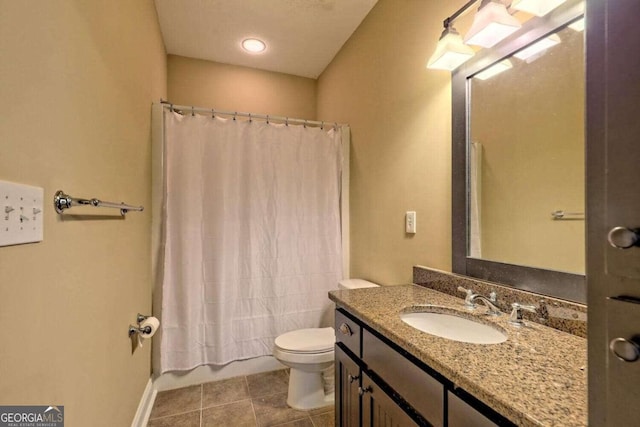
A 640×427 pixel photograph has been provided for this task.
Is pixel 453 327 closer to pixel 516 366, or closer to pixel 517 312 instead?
pixel 517 312

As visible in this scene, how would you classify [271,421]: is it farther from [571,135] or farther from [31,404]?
[571,135]

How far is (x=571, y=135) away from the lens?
952 millimetres

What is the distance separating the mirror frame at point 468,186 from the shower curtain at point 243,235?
Answer: 44.6 inches

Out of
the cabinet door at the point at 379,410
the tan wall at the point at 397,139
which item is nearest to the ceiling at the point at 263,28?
the tan wall at the point at 397,139

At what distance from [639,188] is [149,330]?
1.85 m

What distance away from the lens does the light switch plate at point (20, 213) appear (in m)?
0.53

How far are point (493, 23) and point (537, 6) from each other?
0.42ft

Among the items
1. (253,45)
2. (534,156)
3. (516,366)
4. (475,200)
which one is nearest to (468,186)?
(475,200)

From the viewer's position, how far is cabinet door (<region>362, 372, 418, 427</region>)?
0.89 metres

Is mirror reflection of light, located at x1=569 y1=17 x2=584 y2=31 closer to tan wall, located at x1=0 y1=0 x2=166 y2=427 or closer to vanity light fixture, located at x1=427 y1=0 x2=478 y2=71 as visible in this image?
vanity light fixture, located at x1=427 y1=0 x2=478 y2=71

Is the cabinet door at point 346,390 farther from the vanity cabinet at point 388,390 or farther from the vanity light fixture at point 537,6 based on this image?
the vanity light fixture at point 537,6

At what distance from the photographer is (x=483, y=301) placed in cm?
116

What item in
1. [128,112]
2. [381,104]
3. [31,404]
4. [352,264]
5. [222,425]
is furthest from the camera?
[352,264]

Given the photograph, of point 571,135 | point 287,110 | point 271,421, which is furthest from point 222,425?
point 287,110
